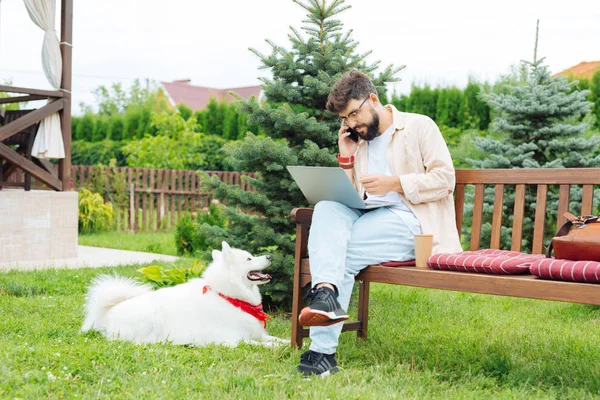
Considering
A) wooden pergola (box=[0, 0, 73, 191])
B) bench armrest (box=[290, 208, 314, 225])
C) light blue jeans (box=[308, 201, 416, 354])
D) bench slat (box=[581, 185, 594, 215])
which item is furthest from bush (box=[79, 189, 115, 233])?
bench slat (box=[581, 185, 594, 215])

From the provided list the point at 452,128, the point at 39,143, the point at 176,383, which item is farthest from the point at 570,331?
the point at 452,128

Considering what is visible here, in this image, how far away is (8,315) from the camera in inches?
168

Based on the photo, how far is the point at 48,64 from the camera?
7.46 metres

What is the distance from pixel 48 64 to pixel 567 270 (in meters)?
6.57

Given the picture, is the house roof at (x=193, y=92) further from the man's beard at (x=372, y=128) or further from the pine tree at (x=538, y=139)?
the man's beard at (x=372, y=128)

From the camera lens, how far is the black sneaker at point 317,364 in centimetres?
291

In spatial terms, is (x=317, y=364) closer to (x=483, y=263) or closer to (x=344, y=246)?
(x=344, y=246)

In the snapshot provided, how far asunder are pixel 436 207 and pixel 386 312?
62.4 inches

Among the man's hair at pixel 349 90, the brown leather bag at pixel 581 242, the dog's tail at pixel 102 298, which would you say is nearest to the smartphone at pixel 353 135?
the man's hair at pixel 349 90

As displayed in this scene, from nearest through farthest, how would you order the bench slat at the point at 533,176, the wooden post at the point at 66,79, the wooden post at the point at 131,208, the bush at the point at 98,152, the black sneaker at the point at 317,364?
1. the black sneaker at the point at 317,364
2. the bench slat at the point at 533,176
3. the wooden post at the point at 66,79
4. the wooden post at the point at 131,208
5. the bush at the point at 98,152

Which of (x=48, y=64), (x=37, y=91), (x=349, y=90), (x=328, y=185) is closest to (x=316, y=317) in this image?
(x=328, y=185)

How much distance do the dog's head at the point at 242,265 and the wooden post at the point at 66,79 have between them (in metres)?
4.57

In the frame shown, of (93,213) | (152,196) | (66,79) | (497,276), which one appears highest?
(66,79)

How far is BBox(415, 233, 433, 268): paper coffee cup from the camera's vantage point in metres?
3.05
